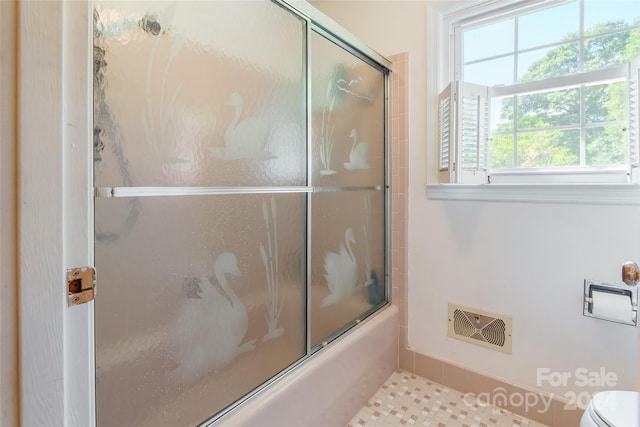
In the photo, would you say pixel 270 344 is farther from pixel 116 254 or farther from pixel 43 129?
pixel 43 129

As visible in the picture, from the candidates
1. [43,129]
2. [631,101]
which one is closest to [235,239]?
[43,129]

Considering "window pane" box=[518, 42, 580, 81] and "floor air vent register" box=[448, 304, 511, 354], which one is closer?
"window pane" box=[518, 42, 580, 81]

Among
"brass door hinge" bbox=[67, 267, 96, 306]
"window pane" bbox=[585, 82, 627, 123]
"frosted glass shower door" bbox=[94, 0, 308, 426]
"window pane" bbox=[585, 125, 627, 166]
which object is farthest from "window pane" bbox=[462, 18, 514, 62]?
"brass door hinge" bbox=[67, 267, 96, 306]

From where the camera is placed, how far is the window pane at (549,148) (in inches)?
58.8

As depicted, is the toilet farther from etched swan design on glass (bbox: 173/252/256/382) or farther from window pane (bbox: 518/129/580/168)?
etched swan design on glass (bbox: 173/252/256/382)

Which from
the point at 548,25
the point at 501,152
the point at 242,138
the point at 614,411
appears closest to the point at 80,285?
the point at 242,138

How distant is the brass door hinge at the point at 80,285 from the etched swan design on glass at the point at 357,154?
3.86 ft

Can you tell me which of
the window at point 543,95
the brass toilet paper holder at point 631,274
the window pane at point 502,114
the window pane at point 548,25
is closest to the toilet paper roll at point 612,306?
the brass toilet paper holder at point 631,274

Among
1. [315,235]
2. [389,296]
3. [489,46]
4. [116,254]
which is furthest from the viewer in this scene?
[389,296]

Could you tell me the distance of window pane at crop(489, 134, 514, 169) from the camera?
1.65 meters

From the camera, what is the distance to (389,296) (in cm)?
195

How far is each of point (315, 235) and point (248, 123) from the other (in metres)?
0.57

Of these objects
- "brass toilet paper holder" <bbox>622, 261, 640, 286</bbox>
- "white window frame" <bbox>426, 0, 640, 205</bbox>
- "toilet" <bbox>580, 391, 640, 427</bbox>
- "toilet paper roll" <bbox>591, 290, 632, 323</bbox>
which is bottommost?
"toilet" <bbox>580, 391, 640, 427</bbox>

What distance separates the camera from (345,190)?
5.32 feet
